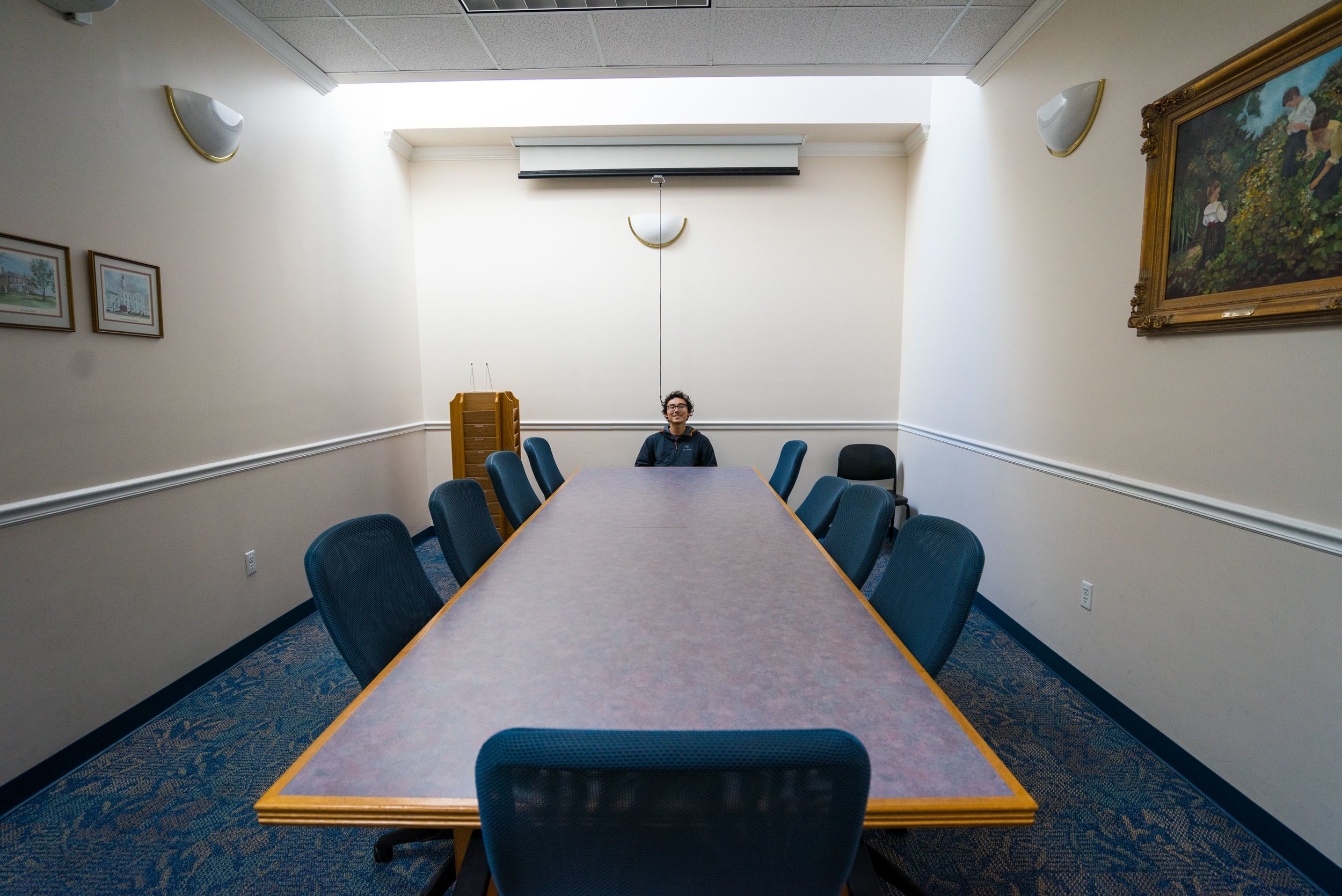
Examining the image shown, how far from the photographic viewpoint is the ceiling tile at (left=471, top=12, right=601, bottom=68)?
291 cm

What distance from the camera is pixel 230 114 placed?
2.63 meters

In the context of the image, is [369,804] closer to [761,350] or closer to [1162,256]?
[1162,256]

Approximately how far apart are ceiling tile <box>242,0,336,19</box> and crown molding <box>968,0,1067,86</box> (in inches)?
131

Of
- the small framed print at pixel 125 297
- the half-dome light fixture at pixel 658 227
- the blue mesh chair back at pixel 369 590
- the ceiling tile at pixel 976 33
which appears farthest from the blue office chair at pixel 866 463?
the small framed print at pixel 125 297

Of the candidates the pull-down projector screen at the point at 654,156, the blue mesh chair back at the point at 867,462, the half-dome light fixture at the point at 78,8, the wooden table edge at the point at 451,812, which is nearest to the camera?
the wooden table edge at the point at 451,812

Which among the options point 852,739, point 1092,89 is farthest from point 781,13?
point 852,739

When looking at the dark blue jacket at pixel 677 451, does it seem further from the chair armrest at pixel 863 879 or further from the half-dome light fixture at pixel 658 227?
the chair armrest at pixel 863 879

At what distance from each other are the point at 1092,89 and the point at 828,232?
2.30 metres

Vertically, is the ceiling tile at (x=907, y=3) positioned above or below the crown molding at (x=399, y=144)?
above

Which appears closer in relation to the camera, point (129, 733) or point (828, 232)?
point (129, 733)

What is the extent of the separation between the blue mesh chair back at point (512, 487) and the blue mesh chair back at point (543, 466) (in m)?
0.34

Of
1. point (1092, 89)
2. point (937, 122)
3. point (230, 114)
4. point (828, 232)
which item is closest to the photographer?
point (1092, 89)

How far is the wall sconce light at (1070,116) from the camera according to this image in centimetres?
245

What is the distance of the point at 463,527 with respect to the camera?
2037mm
